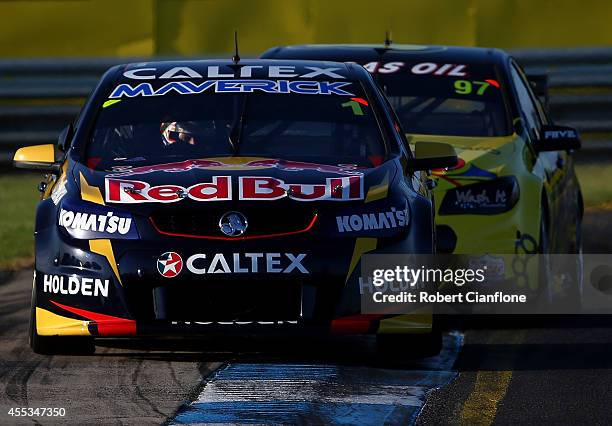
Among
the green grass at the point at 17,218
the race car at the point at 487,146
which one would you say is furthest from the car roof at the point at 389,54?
the green grass at the point at 17,218

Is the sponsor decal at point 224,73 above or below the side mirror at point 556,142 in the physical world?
above

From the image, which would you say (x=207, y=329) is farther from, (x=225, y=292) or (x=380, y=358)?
(x=380, y=358)

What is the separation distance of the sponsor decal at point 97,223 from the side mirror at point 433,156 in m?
1.58

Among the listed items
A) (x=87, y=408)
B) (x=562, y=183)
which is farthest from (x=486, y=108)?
(x=87, y=408)

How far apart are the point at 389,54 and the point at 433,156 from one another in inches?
115

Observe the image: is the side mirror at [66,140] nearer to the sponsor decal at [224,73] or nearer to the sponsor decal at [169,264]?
the sponsor decal at [224,73]

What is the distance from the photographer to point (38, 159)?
870 centimetres

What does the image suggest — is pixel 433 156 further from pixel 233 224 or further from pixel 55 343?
pixel 55 343

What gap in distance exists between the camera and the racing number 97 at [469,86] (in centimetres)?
1119

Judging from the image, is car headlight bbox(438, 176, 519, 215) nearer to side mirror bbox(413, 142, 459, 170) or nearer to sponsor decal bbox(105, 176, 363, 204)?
side mirror bbox(413, 142, 459, 170)

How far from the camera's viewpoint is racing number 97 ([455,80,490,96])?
1119 cm

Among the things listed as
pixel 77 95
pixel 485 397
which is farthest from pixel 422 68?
pixel 77 95

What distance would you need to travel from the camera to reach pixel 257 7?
51.4ft

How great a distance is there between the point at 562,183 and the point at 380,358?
3.20 metres
